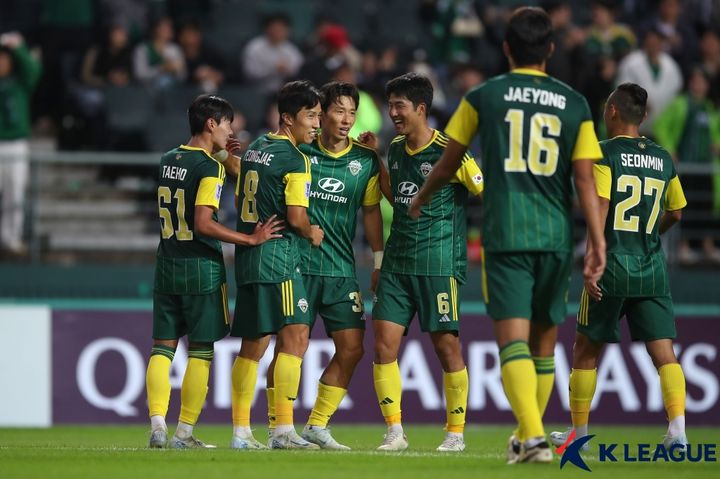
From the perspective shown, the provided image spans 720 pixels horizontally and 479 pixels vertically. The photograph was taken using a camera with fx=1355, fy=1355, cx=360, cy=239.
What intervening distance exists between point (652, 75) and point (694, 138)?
969 mm

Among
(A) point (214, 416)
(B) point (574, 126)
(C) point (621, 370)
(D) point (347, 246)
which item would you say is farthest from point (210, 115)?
A: (C) point (621, 370)

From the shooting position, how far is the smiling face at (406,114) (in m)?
9.23

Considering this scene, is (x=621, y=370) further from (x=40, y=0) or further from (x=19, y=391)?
(x=40, y=0)

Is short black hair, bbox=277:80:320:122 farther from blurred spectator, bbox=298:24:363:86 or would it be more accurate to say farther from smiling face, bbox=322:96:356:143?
blurred spectator, bbox=298:24:363:86

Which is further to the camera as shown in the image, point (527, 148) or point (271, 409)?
point (271, 409)

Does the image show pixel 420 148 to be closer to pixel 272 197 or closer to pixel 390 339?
pixel 272 197

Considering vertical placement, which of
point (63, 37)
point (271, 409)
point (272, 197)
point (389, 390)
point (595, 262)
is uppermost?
point (63, 37)

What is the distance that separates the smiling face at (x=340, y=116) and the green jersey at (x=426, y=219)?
389 mm

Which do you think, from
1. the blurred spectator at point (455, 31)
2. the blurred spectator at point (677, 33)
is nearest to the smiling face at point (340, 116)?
the blurred spectator at point (455, 31)

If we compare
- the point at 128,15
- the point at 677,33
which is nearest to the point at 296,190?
the point at 128,15

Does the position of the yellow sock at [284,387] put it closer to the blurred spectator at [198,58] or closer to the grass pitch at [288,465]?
the grass pitch at [288,465]

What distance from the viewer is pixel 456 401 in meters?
9.33

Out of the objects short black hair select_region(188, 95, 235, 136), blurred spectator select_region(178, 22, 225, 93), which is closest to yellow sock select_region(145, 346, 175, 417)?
short black hair select_region(188, 95, 235, 136)

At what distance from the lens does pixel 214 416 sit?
13.4 metres
